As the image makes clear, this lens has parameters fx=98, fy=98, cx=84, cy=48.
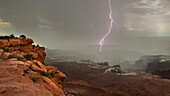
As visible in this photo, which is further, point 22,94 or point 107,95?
point 107,95

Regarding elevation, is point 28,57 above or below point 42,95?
above

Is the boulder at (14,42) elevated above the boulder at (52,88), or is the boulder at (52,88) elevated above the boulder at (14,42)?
the boulder at (14,42)

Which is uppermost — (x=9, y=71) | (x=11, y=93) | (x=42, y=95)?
(x=9, y=71)

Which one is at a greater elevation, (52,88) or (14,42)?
(14,42)

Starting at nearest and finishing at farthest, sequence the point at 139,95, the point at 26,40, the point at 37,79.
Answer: the point at 37,79
the point at 26,40
the point at 139,95

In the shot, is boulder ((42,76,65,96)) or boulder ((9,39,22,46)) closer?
Result: boulder ((42,76,65,96))

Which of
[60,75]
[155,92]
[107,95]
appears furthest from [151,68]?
[60,75]

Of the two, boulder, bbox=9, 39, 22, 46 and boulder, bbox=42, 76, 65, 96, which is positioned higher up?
boulder, bbox=9, 39, 22, 46

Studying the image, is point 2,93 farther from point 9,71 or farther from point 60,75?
point 60,75

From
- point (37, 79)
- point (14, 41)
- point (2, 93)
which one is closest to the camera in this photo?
point (2, 93)

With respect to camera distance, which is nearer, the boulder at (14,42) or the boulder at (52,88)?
the boulder at (52,88)

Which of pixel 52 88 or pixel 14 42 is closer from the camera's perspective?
pixel 52 88
